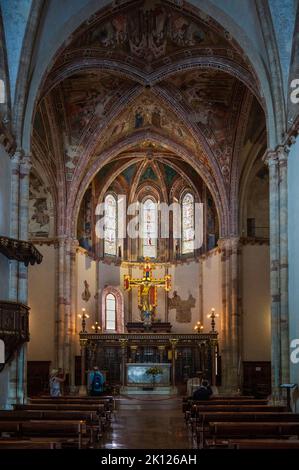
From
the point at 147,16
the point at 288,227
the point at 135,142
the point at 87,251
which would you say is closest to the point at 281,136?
the point at 288,227

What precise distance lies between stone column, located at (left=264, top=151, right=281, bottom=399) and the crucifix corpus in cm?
1580

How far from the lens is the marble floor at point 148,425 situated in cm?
1734

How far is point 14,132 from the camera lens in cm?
2439

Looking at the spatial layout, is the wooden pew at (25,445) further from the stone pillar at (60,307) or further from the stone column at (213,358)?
the stone column at (213,358)

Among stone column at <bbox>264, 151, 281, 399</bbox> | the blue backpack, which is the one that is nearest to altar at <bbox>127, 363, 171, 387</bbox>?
the blue backpack

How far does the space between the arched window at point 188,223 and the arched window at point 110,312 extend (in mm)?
5111

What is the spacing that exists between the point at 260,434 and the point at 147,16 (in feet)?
66.4

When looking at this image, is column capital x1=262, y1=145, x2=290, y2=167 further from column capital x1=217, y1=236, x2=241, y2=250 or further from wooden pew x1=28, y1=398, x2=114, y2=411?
column capital x1=217, y1=236, x2=241, y2=250

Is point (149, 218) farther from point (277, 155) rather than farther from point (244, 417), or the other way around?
point (244, 417)

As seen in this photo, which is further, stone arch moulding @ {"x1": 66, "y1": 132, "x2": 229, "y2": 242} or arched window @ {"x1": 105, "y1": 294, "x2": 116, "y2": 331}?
arched window @ {"x1": 105, "y1": 294, "x2": 116, "y2": 331}

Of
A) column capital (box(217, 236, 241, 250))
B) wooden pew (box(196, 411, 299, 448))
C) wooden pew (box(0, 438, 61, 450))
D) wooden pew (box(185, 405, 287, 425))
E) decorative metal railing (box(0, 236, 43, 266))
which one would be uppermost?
column capital (box(217, 236, 241, 250))

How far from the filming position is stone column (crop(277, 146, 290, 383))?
23.7 metres
